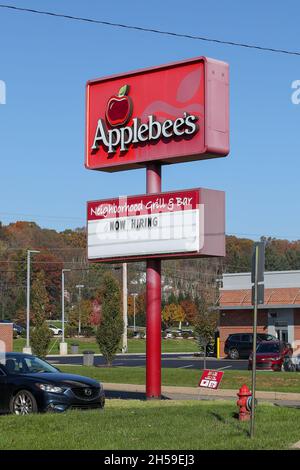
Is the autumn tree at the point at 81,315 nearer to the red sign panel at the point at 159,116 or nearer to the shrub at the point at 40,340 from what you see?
the shrub at the point at 40,340

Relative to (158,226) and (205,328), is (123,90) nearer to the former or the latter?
(158,226)

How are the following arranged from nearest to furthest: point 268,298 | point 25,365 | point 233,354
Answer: point 25,365, point 233,354, point 268,298

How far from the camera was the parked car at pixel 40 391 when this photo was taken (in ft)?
52.1

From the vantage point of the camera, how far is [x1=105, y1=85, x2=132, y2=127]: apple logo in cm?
2178

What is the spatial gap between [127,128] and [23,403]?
8.57 metres

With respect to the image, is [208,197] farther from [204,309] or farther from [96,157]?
[204,309]

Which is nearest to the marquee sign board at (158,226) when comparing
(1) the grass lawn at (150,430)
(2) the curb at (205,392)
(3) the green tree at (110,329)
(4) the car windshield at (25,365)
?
(4) the car windshield at (25,365)

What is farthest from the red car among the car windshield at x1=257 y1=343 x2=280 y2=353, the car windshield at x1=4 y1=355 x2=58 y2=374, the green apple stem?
the car windshield at x1=4 y1=355 x2=58 y2=374

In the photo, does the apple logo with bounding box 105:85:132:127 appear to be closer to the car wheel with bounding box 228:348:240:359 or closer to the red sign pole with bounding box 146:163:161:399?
the red sign pole with bounding box 146:163:161:399

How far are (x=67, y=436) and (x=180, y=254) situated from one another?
901 centimetres

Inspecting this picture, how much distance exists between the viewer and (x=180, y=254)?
2059 centimetres

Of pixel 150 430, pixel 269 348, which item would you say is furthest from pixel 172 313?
pixel 150 430

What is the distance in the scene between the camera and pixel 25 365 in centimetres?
1719

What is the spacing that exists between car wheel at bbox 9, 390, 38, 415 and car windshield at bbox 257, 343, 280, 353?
81.1ft
